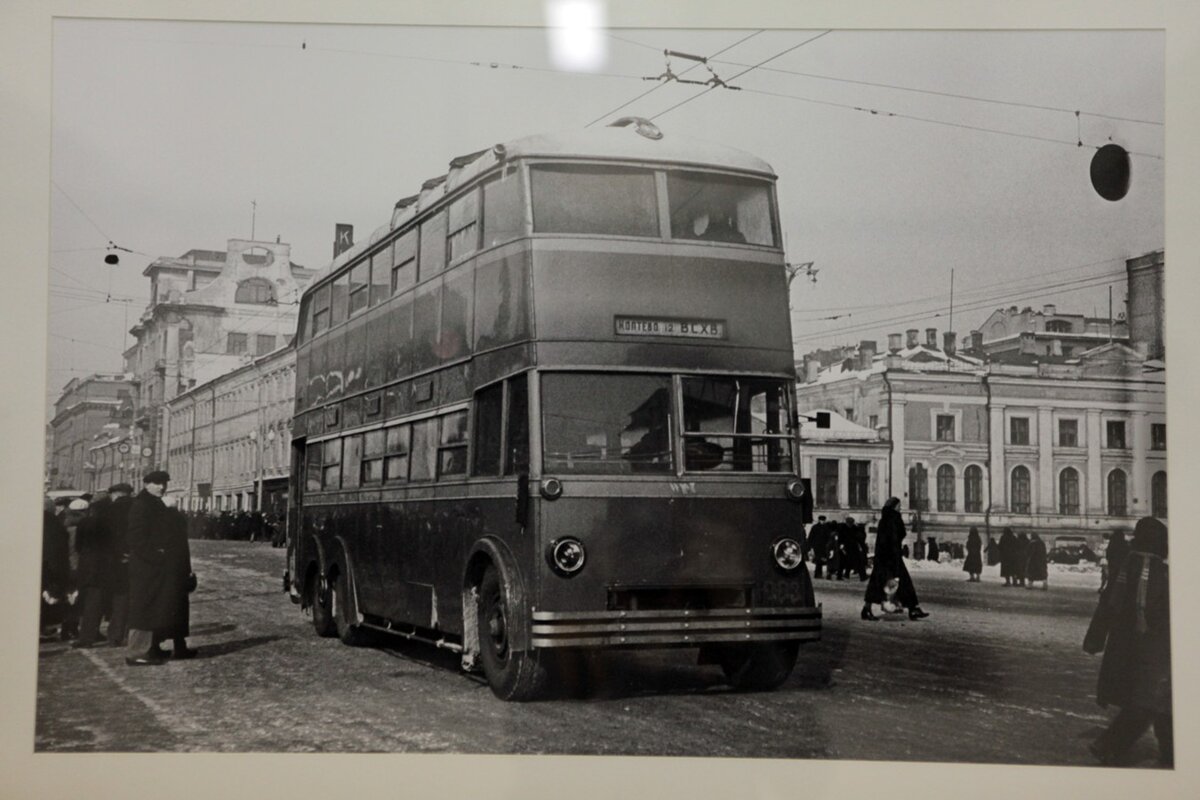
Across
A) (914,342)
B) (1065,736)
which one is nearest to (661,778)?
(1065,736)

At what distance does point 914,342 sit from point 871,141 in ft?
3.19

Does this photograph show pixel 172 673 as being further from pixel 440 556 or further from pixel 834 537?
pixel 834 537

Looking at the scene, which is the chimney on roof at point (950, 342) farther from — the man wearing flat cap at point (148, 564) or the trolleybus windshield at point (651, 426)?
the man wearing flat cap at point (148, 564)

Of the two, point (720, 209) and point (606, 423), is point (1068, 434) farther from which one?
point (606, 423)

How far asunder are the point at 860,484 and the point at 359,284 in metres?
2.75

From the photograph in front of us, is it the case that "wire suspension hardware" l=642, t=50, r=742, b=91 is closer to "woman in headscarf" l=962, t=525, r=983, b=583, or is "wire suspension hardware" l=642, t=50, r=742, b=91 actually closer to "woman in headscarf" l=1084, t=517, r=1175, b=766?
"woman in headscarf" l=962, t=525, r=983, b=583

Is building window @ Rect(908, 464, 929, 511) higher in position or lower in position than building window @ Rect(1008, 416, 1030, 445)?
lower

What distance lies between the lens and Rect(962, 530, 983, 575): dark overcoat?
5.24 m

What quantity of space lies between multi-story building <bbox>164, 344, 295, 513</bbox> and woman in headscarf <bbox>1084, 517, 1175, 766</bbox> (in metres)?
4.20

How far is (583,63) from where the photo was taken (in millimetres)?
5613

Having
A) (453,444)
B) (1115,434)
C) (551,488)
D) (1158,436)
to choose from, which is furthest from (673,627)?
(1158,436)

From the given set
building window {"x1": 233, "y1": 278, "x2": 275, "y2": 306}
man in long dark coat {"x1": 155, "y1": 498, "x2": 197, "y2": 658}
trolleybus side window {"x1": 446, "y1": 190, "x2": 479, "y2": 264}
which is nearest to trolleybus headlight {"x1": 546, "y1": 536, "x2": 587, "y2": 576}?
trolleybus side window {"x1": 446, "y1": 190, "x2": 479, "y2": 264}

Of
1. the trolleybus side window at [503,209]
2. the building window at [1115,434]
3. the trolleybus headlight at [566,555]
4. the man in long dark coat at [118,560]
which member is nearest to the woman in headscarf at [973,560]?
the building window at [1115,434]

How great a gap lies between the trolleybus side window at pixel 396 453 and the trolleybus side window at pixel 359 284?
70cm
